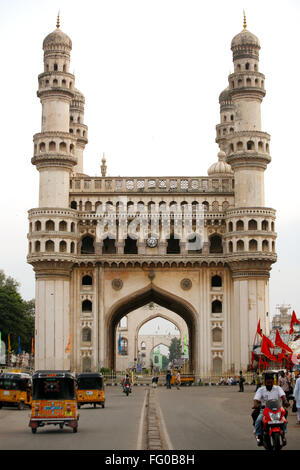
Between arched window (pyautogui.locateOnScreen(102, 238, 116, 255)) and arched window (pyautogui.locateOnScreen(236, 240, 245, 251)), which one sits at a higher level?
arched window (pyautogui.locateOnScreen(102, 238, 116, 255))

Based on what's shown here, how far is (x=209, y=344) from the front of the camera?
54.4 metres

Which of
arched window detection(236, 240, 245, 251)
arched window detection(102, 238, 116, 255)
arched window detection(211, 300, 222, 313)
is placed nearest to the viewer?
arched window detection(236, 240, 245, 251)

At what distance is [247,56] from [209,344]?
20.6 m

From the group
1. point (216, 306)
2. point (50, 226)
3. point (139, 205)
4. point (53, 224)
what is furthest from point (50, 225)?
point (216, 306)

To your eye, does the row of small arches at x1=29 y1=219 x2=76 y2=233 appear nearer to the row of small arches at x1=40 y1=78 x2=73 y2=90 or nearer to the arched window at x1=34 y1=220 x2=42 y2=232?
the arched window at x1=34 y1=220 x2=42 y2=232

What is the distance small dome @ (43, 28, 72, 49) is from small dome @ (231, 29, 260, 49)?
11952 mm

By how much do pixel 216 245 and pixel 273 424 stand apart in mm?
43847

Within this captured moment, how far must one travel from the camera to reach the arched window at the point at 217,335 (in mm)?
54719

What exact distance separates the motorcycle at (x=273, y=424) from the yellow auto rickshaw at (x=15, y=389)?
18.7 m

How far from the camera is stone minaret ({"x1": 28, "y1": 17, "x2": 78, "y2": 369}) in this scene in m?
52.5

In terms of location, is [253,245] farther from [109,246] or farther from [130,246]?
[109,246]

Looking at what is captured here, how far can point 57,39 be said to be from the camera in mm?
56656

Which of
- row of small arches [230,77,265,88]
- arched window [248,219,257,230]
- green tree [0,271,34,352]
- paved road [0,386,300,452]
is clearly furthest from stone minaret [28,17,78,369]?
paved road [0,386,300,452]
